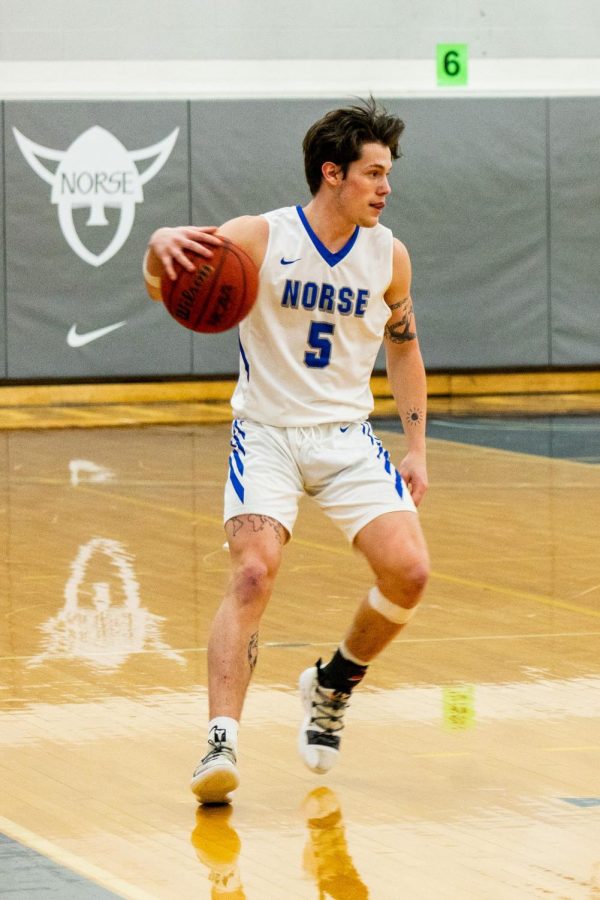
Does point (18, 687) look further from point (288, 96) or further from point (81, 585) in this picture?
point (288, 96)

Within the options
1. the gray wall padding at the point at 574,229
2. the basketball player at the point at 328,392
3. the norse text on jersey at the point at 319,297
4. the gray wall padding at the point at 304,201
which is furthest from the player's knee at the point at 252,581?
the gray wall padding at the point at 574,229

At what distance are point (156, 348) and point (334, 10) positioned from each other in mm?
3389

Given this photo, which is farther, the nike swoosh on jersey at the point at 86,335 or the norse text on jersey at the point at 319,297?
the nike swoosh on jersey at the point at 86,335

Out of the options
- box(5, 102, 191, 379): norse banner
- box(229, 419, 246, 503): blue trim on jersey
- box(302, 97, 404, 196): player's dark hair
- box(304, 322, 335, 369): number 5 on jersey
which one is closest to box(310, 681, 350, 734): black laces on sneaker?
box(229, 419, 246, 503): blue trim on jersey

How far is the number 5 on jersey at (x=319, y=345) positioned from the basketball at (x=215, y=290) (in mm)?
203

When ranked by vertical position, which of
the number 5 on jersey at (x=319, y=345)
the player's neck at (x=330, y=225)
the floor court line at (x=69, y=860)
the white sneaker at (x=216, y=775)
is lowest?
the floor court line at (x=69, y=860)

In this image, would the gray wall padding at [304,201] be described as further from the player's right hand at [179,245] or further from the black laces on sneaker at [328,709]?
the player's right hand at [179,245]

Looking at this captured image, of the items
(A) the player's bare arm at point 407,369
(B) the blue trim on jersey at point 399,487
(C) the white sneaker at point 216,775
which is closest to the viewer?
(C) the white sneaker at point 216,775

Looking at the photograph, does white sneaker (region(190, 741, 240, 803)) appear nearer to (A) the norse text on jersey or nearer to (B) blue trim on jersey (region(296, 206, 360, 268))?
(A) the norse text on jersey

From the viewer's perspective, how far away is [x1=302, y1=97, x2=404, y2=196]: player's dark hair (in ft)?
15.2

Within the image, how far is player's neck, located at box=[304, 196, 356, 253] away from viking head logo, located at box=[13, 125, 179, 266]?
1092 centimetres

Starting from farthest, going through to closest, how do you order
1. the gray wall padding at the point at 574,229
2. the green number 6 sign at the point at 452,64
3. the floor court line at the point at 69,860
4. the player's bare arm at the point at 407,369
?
the gray wall padding at the point at 574,229
the green number 6 sign at the point at 452,64
the player's bare arm at the point at 407,369
the floor court line at the point at 69,860

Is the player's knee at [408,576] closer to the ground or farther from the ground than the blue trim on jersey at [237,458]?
closer to the ground

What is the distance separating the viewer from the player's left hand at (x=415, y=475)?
4.85 m
